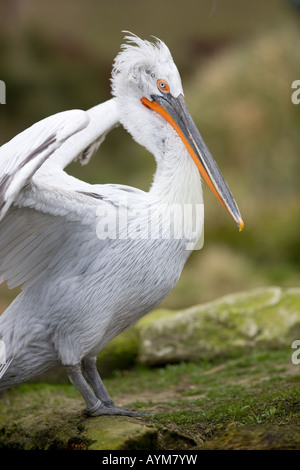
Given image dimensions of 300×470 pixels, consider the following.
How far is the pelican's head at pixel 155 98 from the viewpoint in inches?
163

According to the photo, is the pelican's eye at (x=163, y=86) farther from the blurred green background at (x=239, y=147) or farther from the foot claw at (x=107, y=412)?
the blurred green background at (x=239, y=147)

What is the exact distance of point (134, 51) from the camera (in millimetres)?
4168

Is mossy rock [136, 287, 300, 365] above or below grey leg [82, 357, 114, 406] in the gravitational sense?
below

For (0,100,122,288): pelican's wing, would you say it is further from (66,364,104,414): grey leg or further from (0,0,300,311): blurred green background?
(0,0,300,311): blurred green background

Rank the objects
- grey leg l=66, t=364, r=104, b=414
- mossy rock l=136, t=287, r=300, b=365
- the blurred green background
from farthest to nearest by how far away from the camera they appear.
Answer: the blurred green background → mossy rock l=136, t=287, r=300, b=365 → grey leg l=66, t=364, r=104, b=414

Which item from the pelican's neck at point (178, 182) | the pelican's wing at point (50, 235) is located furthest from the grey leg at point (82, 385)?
the pelican's neck at point (178, 182)

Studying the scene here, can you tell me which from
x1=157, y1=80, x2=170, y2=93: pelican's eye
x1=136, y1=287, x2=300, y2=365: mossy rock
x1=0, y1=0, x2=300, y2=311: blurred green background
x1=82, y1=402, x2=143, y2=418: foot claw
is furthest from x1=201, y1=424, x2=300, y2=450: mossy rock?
x1=0, y1=0, x2=300, y2=311: blurred green background

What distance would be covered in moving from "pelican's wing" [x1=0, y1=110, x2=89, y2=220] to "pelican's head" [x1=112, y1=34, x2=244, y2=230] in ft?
2.34

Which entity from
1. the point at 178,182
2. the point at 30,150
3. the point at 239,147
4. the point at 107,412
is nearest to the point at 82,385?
the point at 107,412

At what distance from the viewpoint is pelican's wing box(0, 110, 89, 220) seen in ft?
10.7

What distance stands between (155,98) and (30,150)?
3.70ft

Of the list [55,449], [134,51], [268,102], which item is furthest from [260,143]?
[55,449]

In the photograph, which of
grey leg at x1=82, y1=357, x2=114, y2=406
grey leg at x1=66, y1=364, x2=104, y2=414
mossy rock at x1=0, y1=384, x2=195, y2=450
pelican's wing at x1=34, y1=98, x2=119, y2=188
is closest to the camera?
mossy rock at x1=0, y1=384, x2=195, y2=450
